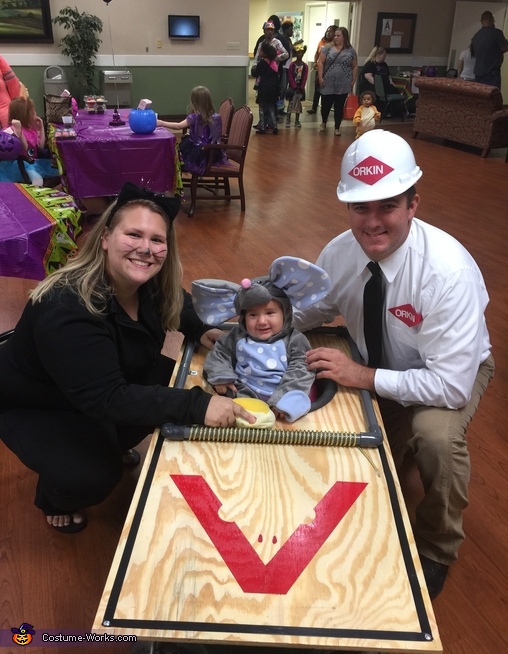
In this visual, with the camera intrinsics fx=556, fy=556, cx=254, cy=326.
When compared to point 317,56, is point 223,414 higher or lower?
lower

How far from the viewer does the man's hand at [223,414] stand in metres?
1.35

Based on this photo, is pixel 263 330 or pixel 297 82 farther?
pixel 297 82

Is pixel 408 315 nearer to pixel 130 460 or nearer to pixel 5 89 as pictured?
pixel 130 460

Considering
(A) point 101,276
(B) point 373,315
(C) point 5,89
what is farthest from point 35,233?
(C) point 5,89

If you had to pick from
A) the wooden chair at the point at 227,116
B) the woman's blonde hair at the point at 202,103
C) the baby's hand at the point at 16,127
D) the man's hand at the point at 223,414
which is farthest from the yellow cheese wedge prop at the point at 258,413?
the wooden chair at the point at 227,116

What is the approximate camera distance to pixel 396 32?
425 inches

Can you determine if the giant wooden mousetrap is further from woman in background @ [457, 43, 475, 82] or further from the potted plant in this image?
woman in background @ [457, 43, 475, 82]

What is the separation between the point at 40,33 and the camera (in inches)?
321

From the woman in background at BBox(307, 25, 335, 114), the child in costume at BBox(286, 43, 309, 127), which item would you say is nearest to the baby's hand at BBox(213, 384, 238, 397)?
the child in costume at BBox(286, 43, 309, 127)

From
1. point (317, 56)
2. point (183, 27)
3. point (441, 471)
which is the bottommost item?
point (441, 471)

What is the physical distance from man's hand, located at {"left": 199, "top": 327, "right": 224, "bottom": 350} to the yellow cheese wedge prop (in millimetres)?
317

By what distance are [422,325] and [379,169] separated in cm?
45

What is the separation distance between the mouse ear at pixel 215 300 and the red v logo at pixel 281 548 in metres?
0.58

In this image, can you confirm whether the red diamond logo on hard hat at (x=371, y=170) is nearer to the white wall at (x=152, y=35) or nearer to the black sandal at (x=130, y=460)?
the black sandal at (x=130, y=460)
